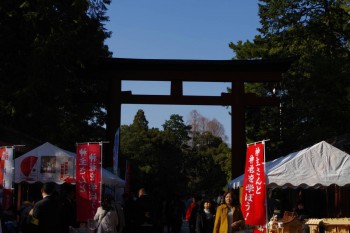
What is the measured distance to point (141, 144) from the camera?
48.9 m

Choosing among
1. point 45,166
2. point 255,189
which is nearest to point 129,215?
point 45,166

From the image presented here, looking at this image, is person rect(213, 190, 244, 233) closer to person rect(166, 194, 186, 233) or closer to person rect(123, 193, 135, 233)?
person rect(123, 193, 135, 233)

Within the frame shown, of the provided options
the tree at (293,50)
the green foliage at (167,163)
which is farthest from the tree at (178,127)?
the tree at (293,50)

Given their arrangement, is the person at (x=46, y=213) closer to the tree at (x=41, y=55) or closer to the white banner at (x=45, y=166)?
the white banner at (x=45, y=166)

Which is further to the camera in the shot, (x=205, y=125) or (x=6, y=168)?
(x=205, y=125)

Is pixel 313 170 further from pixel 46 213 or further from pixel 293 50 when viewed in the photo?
pixel 293 50

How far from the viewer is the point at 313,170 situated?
12.5 meters

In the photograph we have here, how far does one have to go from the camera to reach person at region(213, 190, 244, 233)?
9359 millimetres

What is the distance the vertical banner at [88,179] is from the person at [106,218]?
2.65 ft

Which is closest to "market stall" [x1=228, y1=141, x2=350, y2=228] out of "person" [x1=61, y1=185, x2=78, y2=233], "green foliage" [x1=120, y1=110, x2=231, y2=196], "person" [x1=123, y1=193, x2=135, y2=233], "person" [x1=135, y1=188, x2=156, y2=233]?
"person" [x1=135, y1=188, x2=156, y2=233]

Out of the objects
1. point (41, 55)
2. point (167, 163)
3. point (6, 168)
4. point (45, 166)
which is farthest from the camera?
point (167, 163)

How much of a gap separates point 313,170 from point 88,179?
5071 mm

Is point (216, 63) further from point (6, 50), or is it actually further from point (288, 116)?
point (6, 50)

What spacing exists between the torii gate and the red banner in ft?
37.6
